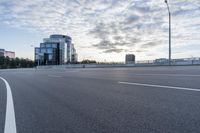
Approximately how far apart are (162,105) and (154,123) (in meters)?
1.35

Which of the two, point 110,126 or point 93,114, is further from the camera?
point 93,114

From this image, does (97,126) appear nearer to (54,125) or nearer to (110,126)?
(110,126)

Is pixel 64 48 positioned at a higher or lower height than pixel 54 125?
higher

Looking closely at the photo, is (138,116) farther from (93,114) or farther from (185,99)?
(185,99)

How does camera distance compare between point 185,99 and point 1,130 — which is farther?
point 185,99

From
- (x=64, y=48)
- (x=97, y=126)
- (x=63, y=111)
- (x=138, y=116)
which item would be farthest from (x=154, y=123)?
(x=64, y=48)

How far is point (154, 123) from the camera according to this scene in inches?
151

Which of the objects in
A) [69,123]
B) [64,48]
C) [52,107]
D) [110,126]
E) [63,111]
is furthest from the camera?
[64,48]

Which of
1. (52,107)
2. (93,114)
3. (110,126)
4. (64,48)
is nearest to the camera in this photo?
(110,126)

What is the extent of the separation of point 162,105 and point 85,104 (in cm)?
177

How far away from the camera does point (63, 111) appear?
508 cm

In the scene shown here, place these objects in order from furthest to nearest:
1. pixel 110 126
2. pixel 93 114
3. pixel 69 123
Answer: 1. pixel 93 114
2. pixel 69 123
3. pixel 110 126

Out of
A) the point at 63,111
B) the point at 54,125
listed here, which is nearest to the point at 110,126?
the point at 54,125

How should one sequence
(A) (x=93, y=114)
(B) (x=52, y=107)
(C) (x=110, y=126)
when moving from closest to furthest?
(C) (x=110, y=126), (A) (x=93, y=114), (B) (x=52, y=107)
